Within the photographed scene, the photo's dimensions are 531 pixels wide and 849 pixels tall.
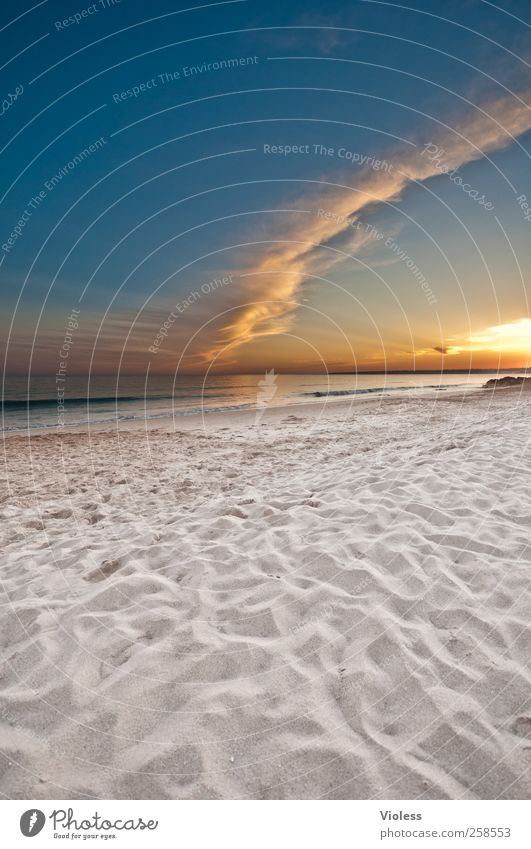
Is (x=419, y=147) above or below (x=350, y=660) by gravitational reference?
above

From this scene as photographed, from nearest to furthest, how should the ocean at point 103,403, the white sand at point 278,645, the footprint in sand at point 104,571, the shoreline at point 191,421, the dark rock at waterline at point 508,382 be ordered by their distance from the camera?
the white sand at point 278,645
the footprint in sand at point 104,571
the shoreline at point 191,421
the ocean at point 103,403
the dark rock at waterline at point 508,382

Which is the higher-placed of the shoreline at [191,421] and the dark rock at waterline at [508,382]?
the dark rock at waterline at [508,382]

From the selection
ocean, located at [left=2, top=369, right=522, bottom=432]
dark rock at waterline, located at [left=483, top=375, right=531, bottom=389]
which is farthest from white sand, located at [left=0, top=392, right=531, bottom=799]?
dark rock at waterline, located at [left=483, top=375, right=531, bottom=389]

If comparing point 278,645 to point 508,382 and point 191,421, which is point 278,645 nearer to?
point 191,421

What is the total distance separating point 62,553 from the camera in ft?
18.6

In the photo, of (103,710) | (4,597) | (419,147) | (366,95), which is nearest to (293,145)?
(366,95)

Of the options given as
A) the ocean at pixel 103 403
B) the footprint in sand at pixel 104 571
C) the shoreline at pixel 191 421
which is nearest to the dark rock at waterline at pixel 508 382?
the ocean at pixel 103 403

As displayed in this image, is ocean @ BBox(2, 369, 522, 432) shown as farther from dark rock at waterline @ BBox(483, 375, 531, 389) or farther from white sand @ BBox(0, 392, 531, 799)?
white sand @ BBox(0, 392, 531, 799)

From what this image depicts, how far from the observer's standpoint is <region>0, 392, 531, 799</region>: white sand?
249 cm

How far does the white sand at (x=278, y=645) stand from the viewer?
249 cm

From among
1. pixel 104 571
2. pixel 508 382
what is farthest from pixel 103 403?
pixel 508 382

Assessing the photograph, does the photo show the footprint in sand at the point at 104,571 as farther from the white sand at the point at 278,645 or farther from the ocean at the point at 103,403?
the ocean at the point at 103,403

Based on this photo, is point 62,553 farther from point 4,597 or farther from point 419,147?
point 419,147

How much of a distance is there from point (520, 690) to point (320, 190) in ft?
40.5
